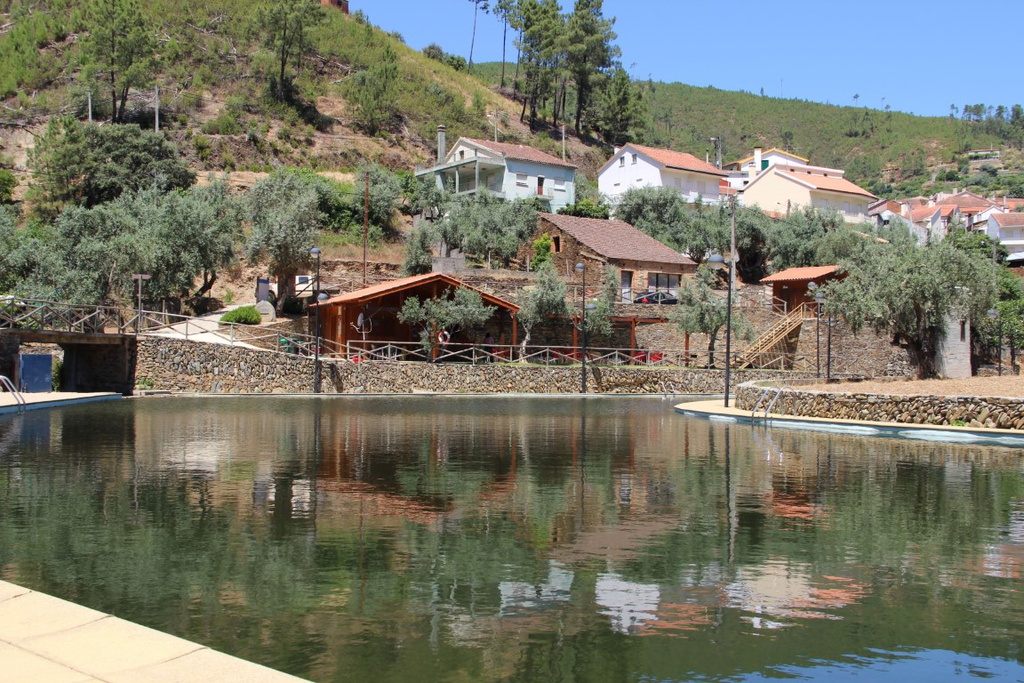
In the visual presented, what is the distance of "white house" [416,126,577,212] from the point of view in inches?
2435

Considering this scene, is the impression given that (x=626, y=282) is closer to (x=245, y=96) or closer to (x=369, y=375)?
(x=369, y=375)

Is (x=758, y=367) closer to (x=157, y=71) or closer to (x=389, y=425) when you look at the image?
(x=389, y=425)

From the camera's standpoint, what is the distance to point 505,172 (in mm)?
61969

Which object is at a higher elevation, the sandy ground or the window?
the window

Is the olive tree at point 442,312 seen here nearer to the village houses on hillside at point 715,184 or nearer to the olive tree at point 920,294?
the olive tree at point 920,294

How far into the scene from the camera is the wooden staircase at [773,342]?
149 ft

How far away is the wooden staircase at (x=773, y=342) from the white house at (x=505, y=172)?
2101 centimetres

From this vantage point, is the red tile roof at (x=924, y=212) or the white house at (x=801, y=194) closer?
the white house at (x=801, y=194)

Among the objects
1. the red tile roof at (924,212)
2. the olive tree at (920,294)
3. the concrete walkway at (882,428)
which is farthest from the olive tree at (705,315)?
the red tile roof at (924,212)

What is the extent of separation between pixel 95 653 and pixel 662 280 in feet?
163

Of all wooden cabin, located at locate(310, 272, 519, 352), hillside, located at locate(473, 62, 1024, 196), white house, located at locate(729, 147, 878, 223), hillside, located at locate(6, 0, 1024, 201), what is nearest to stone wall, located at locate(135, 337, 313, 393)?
wooden cabin, located at locate(310, 272, 519, 352)

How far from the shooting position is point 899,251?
38.4 metres

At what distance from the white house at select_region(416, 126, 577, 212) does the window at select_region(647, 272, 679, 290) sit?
1272 cm

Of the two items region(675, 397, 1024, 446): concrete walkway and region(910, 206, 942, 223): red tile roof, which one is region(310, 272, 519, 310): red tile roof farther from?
region(910, 206, 942, 223): red tile roof
